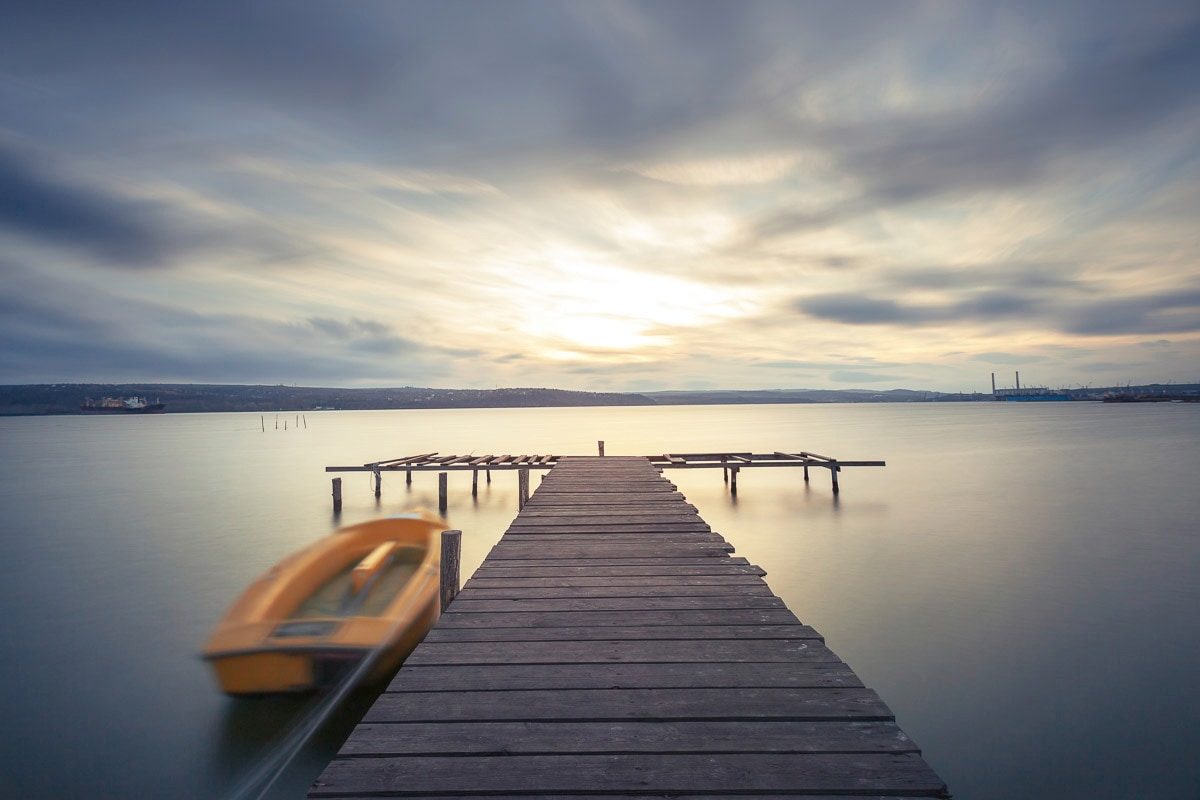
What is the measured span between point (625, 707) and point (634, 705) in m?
0.05

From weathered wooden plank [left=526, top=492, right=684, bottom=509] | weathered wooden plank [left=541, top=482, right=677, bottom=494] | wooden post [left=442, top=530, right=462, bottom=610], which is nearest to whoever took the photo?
wooden post [left=442, top=530, right=462, bottom=610]

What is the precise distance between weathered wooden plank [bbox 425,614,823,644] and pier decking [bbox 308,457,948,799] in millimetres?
16

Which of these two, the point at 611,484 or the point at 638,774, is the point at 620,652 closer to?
the point at 638,774

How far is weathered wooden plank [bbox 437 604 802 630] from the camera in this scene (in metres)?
4.39

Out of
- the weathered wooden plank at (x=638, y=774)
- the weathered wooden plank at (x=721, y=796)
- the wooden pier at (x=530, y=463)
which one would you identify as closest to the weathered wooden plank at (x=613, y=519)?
the weathered wooden plank at (x=638, y=774)

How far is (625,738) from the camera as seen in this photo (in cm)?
287

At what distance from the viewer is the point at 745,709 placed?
122 inches

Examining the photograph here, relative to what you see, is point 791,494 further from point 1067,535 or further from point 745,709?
point 745,709

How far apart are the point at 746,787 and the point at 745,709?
0.62m

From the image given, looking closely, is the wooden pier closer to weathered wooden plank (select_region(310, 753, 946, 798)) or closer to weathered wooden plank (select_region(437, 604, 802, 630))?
weathered wooden plank (select_region(437, 604, 802, 630))

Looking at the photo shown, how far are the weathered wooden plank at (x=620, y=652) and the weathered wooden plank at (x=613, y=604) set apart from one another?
2.25ft

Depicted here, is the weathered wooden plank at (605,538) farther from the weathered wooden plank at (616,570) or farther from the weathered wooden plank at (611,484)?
the weathered wooden plank at (611,484)

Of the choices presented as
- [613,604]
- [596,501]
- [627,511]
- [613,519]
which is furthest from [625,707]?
[596,501]

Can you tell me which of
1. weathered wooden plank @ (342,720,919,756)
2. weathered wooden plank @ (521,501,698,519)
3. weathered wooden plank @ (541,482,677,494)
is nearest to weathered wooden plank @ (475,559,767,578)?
weathered wooden plank @ (521,501,698,519)
